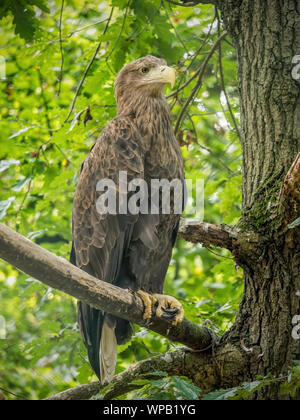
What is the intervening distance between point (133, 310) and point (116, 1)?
2426 millimetres

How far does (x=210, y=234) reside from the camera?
10.2ft

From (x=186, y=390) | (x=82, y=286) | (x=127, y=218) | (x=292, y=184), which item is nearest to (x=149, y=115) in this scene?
(x=127, y=218)

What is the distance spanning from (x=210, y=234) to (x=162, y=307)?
2.07 feet

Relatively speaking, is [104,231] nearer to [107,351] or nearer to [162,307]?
[162,307]

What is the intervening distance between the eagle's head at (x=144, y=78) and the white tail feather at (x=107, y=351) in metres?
1.76

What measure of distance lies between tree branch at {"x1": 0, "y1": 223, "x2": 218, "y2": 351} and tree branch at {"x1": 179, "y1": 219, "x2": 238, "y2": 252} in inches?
21.8

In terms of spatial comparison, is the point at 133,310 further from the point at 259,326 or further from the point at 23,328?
the point at 23,328

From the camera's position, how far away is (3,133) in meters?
5.86

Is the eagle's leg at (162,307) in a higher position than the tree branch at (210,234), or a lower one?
lower

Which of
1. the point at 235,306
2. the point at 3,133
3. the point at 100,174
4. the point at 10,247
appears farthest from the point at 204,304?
the point at 3,133

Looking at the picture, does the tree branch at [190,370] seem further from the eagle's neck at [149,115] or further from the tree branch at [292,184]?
the eagle's neck at [149,115]

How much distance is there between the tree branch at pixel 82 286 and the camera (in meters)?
2.10

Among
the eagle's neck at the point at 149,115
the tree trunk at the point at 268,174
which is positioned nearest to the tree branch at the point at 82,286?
the tree trunk at the point at 268,174

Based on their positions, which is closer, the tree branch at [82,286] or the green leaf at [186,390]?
the tree branch at [82,286]
